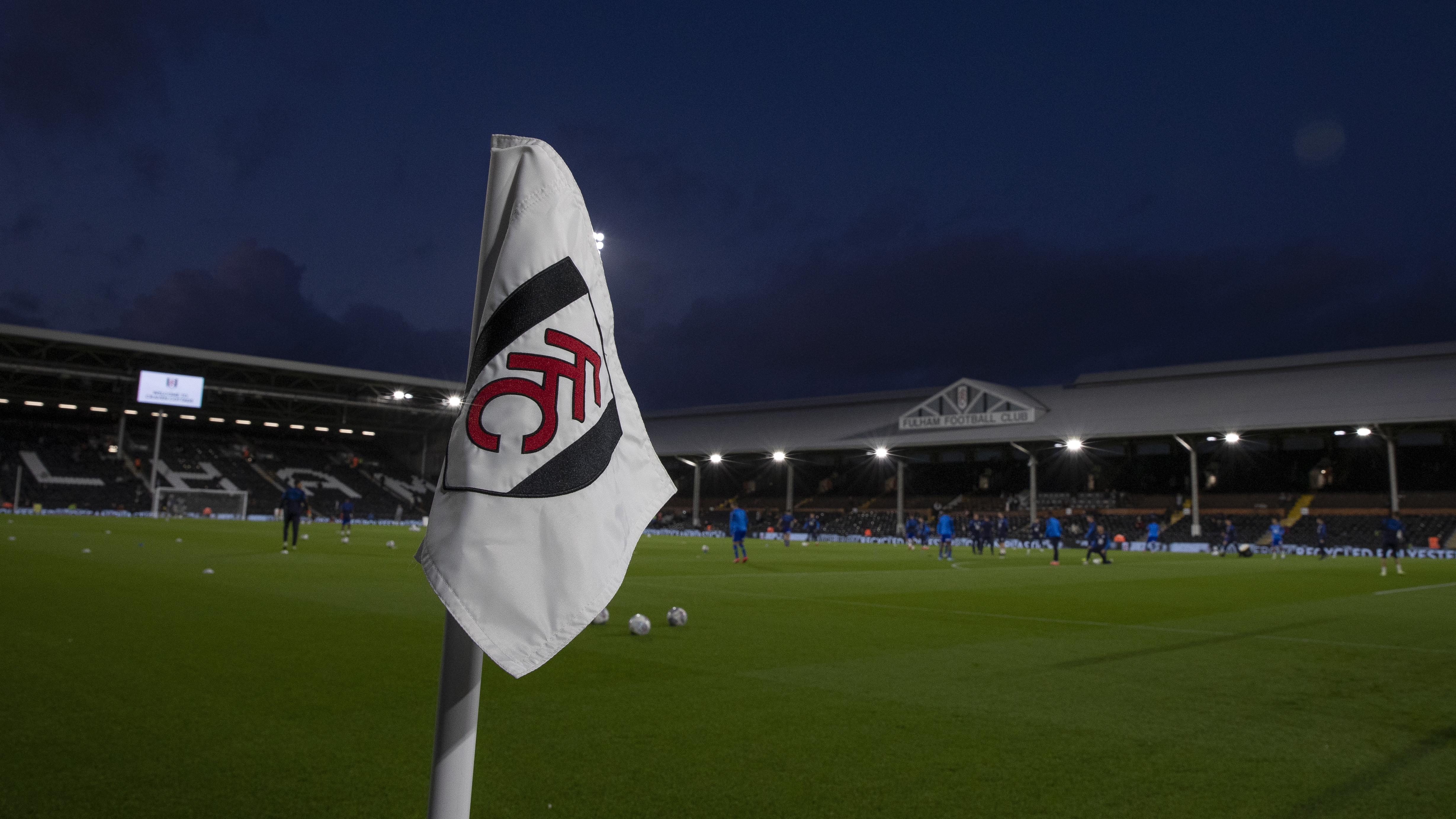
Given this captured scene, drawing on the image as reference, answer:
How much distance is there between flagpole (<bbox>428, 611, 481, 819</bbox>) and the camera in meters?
1.76

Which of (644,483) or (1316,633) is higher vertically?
(644,483)

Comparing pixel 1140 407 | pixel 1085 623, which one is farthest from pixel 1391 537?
pixel 1140 407

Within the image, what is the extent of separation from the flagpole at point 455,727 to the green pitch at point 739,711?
75.9 inches

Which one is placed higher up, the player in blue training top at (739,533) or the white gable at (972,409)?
the white gable at (972,409)

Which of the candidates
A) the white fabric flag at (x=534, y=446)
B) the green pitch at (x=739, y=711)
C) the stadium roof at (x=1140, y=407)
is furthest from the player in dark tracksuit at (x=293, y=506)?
the stadium roof at (x=1140, y=407)

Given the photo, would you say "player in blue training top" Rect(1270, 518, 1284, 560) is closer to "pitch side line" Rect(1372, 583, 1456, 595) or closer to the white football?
"pitch side line" Rect(1372, 583, 1456, 595)

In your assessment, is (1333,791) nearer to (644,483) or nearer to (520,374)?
(644,483)

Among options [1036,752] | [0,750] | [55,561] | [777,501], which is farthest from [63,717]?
A: [777,501]

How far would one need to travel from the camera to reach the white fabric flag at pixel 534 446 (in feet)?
5.93

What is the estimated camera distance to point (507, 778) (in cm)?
391

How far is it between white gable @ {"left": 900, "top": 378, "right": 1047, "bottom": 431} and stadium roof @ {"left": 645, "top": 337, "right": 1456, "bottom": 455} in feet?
0.16

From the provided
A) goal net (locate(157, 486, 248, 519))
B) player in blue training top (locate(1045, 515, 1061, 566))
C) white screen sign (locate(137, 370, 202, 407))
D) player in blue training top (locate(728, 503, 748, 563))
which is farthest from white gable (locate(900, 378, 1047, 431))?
white screen sign (locate(137, 370, 202, 407))

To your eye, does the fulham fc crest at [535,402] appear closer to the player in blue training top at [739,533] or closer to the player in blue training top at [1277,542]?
the player in blue training top at [739,533]

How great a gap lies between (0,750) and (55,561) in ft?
43.4
